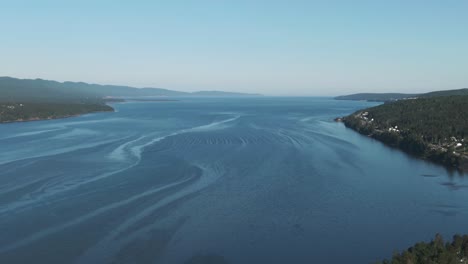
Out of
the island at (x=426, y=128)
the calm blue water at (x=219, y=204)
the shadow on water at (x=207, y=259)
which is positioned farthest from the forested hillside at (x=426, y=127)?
the shadow on water at (x=207, y=259)

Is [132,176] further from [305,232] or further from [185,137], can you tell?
[185,137]

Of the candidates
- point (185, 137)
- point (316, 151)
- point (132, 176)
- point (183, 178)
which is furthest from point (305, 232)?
point (185, 137)

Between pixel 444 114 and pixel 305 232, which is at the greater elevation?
pixel 444 114

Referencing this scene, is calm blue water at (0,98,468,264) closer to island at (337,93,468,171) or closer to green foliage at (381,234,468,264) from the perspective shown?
island at (337,93,468,171)

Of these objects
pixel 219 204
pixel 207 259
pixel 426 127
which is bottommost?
pixel 207 259

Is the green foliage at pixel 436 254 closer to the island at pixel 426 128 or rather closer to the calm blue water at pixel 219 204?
the calm blue water at pixel 219 204

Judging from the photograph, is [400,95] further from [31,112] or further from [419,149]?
[419,149]

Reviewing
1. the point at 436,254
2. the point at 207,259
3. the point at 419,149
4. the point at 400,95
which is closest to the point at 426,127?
the point at 419,149
